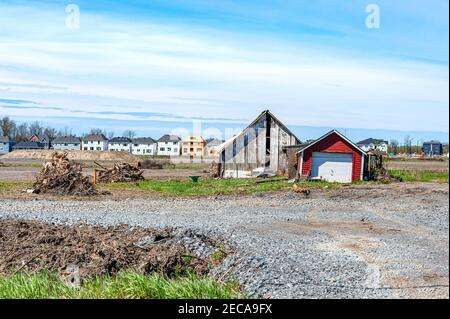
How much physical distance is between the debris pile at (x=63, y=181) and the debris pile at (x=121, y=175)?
8830mm

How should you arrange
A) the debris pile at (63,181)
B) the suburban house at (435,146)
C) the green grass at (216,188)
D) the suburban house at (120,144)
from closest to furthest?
the suburban house at (435,146) → the debris pile at (63,181) → the green grass at (216,188) → the suburban house at (120,144)

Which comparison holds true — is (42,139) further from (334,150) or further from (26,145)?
(334,150)

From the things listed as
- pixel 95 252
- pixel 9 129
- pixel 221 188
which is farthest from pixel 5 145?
pixel 95 252

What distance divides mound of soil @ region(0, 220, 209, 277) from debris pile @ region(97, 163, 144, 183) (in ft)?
81.8

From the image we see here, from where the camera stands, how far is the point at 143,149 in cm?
13912

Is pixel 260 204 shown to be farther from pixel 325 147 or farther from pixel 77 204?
pixel 325 147

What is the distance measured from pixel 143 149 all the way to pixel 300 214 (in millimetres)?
120989

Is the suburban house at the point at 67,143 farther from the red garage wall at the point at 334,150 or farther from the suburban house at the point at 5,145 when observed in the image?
the red garage wall at the point at 334,150

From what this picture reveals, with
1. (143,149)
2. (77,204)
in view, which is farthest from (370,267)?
(143,149)

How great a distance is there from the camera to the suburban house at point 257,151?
1677 inches

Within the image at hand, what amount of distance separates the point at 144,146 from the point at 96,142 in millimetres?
10939

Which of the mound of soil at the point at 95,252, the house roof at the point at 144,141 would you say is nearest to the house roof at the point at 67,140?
the house roof at the point at 144,141

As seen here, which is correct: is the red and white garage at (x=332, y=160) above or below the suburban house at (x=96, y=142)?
below

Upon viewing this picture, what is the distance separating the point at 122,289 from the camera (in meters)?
7.92
